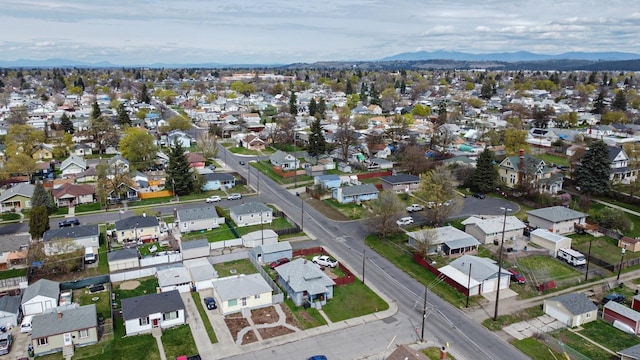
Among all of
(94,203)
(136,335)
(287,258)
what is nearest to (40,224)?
(94,203)

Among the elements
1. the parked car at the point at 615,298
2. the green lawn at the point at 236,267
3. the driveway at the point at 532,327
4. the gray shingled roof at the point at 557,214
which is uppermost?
the gray shingled roof at the point at 557,214

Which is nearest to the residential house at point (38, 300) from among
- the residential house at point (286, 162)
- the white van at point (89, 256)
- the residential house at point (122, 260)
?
the residential house at point (122, 260)

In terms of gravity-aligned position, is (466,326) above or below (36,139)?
below

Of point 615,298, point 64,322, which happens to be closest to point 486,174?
point 615,298

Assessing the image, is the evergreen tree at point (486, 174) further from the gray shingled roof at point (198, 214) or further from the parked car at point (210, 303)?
the parked car at point (210, 303)

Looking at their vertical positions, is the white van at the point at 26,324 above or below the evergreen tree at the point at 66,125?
below

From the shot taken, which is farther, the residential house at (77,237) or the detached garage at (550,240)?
the detached garage at (550,240)

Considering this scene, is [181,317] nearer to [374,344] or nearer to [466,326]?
[374,344]

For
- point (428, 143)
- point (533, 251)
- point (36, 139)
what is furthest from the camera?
point (428, 143)
